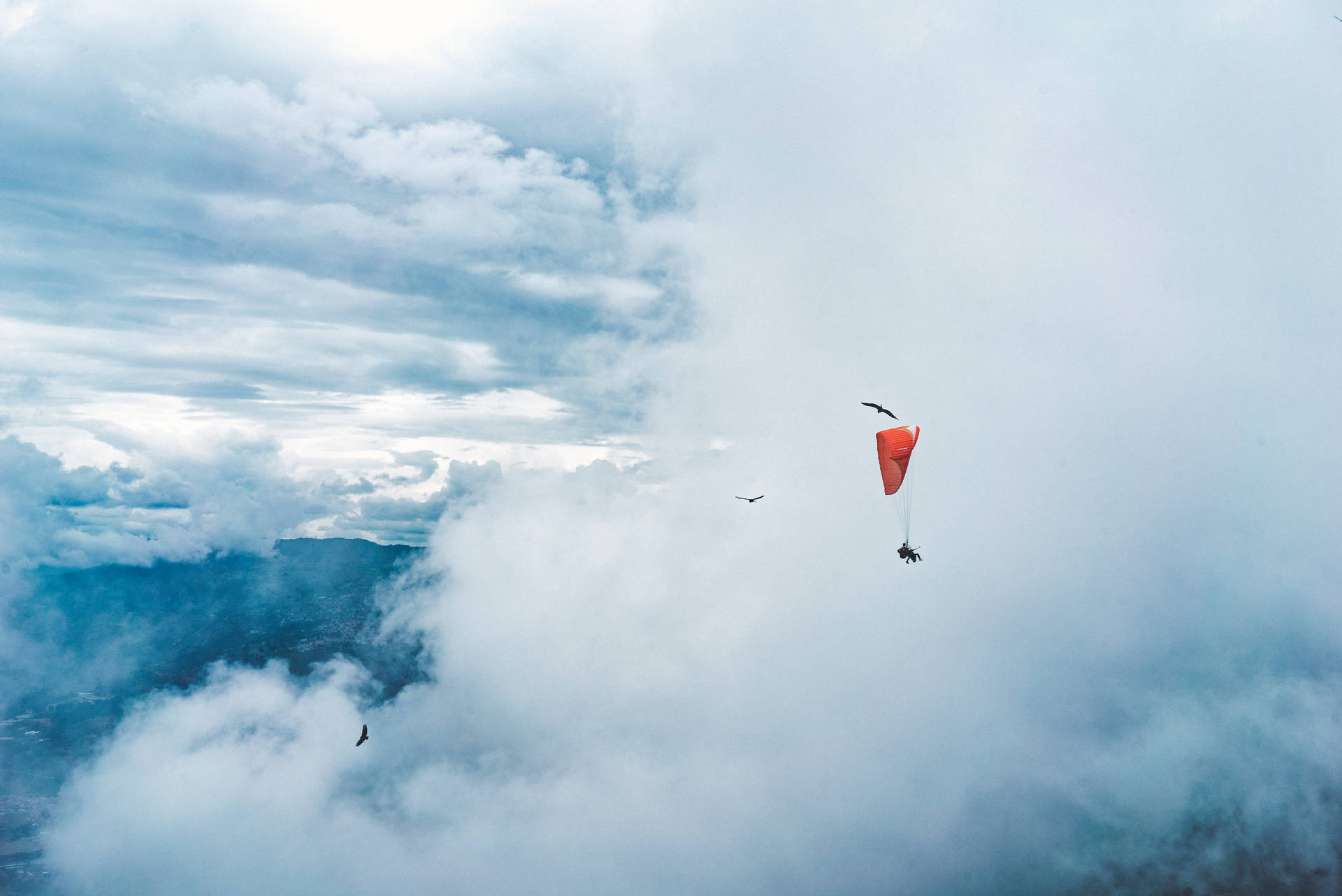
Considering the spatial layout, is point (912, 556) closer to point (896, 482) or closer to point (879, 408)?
point (896, 482)

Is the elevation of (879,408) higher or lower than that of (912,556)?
higher

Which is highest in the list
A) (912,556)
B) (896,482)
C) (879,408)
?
(879,408)

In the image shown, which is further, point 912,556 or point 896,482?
point 896,482

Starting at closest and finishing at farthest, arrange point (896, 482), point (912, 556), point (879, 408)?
point (879, 408) → point (912, 556) → point (896, 482)

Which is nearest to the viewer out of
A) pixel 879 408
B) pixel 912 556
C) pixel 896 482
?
pixel 879 408

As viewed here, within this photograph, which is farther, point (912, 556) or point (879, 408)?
point (912, 556)

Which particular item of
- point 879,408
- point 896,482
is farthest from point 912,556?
point 879,408
